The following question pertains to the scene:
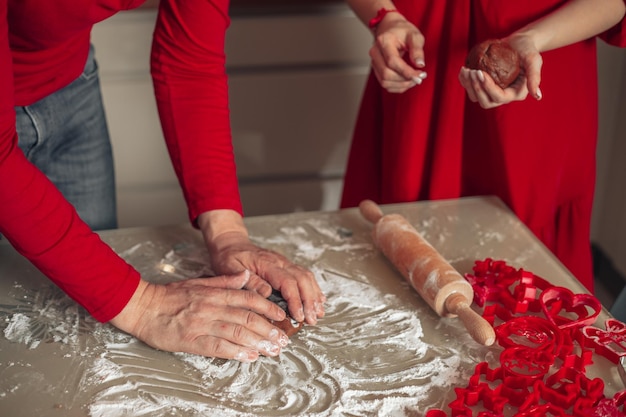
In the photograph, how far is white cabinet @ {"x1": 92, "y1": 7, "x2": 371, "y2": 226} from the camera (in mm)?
2018

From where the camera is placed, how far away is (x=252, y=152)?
2.22m

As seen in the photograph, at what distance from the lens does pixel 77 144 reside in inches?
53.9

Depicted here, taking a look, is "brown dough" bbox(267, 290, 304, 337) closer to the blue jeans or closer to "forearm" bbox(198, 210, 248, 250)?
"forearm" bbox(198, 210, 248, 250)

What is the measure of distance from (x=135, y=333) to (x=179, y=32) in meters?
0.48

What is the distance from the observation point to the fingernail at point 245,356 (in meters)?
0.93

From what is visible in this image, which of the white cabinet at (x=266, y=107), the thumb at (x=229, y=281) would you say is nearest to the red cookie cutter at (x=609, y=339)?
the thumb at (x=229, y=281)

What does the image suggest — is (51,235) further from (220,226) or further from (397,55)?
(397,55)

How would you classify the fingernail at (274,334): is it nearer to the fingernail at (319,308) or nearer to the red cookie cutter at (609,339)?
the fingernail at (319,308)

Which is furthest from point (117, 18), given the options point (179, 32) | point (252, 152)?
point (179, 32)

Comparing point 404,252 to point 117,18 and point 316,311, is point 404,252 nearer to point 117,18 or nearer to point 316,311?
point 316,311

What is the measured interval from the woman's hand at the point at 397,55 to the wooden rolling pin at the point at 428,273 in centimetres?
23

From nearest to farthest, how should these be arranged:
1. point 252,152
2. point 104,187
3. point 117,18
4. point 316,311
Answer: point 316,311 < point 104,187 < point 117,18 < point 252,152

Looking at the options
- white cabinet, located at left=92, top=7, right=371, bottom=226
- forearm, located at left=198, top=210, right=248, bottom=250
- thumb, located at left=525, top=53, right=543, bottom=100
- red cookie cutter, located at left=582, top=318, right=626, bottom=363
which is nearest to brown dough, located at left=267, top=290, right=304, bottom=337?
forearm, located at left=198, top=210, right=248, bottom=250

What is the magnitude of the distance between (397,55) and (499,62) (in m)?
0.18
